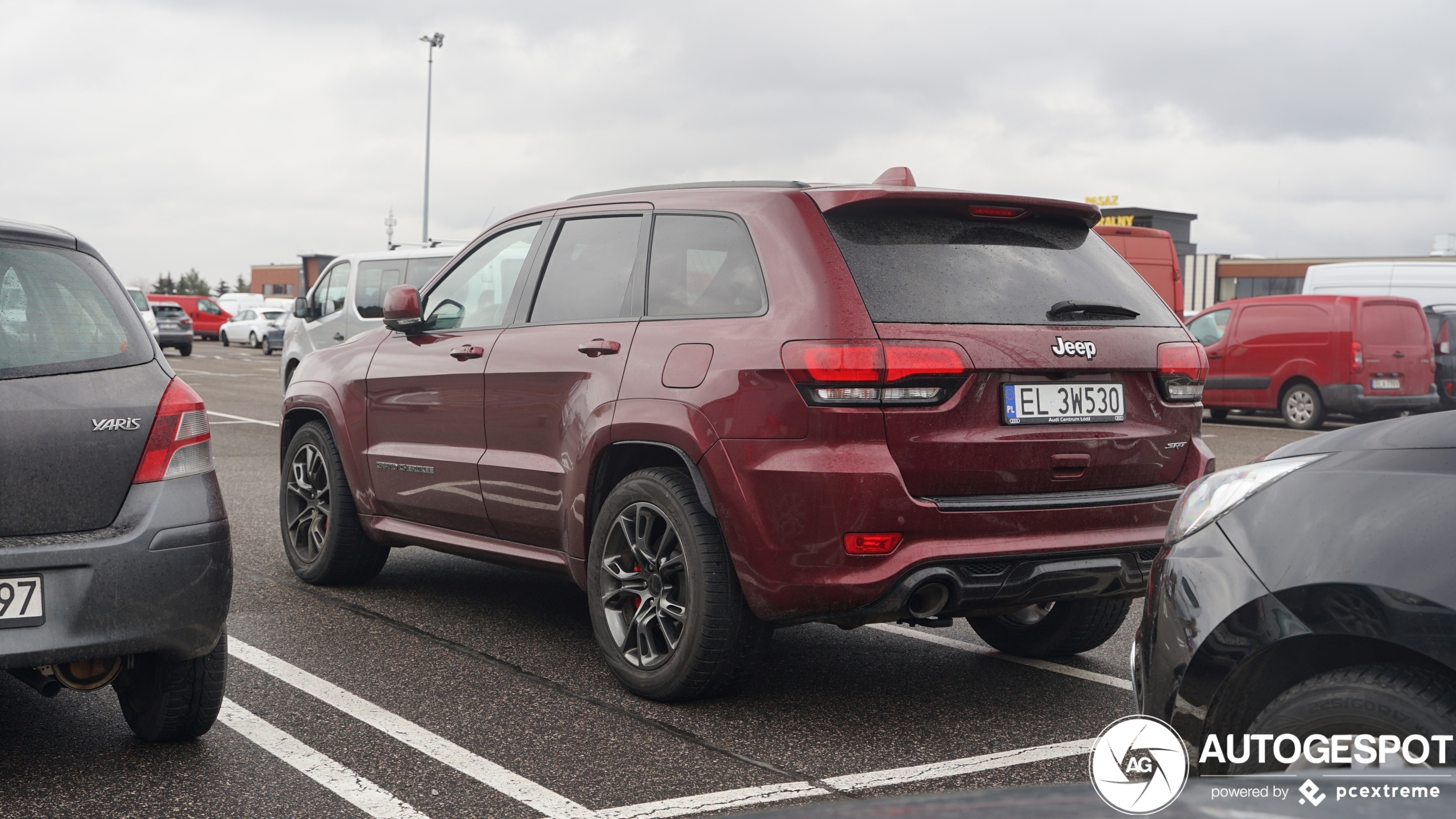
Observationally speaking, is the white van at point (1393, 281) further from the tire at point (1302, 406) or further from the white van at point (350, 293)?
the white van at point (350, 293)

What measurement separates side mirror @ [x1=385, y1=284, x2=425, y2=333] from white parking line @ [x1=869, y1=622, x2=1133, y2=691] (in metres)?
2.27

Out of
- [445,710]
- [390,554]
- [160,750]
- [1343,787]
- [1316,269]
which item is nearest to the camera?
[1343,787]

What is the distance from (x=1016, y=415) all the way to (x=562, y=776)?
1679 mm

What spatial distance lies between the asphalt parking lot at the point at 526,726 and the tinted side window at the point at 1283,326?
13554mm

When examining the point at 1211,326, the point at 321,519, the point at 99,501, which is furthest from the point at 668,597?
the point at 1211,326

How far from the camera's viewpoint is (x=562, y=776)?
3674 mm

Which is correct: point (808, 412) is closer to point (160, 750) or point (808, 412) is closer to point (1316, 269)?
point (160, 750)

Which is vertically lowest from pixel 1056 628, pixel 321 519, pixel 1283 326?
pixel 1056 628

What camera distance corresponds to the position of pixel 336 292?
48.9ft

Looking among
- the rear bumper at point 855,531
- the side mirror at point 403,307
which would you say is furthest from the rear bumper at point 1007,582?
the side mirror at point 403,307

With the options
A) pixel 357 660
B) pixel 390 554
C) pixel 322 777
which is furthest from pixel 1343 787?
pixel 390 554

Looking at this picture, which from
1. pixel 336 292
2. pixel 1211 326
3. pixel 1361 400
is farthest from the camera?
pixel 1211 326

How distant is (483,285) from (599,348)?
105 cm

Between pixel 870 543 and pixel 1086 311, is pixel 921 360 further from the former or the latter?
pixel 1086 311
